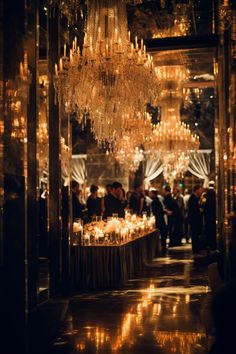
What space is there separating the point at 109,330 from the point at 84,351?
81cm

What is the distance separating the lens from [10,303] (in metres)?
3.95

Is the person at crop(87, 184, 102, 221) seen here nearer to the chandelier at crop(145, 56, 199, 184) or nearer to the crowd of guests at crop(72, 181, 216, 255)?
the crowd of guests at crop(72, 181, 216, 255)

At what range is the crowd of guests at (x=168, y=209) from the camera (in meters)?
10.1

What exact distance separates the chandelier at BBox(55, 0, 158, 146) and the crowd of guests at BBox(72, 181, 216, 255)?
2.70 meters

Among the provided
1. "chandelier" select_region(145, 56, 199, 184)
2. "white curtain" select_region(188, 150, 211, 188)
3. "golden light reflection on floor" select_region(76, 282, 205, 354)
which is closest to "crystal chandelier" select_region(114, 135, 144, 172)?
"chandelier" select_region(145, 56, 199, 184)

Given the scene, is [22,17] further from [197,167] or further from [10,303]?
[197,167]

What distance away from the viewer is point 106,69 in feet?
23.3

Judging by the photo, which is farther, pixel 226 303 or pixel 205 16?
pixel 205 16

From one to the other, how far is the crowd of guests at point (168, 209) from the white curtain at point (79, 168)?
8.05 meters

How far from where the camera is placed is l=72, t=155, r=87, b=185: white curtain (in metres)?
24.2

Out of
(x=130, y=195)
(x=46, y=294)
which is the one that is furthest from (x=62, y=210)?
(x=130, y=195)

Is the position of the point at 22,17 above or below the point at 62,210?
above

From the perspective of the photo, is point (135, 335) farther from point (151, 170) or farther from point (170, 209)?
point (151, 170)

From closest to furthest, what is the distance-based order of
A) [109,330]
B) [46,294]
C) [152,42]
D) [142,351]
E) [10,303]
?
[10,303], [142,351], [109,330], [46,294], [152,42]
